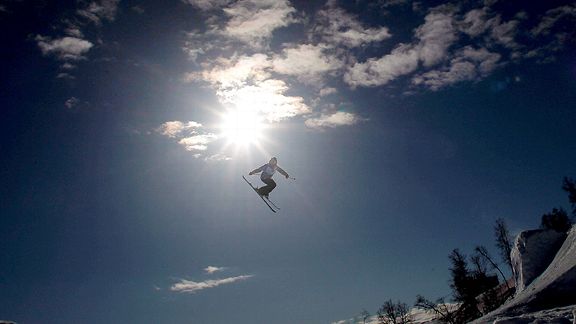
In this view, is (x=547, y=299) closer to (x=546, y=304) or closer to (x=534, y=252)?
(x=546, y=304)

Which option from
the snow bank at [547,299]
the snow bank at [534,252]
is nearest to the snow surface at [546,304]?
the snow bank at [547,299]

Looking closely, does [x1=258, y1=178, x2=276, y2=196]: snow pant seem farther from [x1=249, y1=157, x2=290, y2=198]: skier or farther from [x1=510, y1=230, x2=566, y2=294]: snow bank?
[x1=510, y1=230, x2=566, y2=294]: snow bank

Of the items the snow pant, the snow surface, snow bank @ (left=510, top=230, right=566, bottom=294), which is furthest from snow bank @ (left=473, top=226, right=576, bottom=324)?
the snow pant

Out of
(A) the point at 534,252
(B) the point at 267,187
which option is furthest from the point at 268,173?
(A) the point at 534,252

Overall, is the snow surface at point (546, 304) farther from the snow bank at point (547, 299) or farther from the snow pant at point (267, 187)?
the snow pant at point (267, 187)

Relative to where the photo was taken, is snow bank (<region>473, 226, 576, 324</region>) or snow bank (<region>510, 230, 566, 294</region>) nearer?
snow bank (<region>473, 226, 576, 324</region>)

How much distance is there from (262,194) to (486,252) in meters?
43.2

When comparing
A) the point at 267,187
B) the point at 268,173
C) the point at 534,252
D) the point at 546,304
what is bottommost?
the point at 546,304

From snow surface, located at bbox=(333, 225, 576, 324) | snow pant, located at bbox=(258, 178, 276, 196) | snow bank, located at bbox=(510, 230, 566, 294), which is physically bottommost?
snow surface, located at bbox=(333, 225, 576, 324)

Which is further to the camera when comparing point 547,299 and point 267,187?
point 267,187

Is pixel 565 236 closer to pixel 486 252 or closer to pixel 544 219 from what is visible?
pixel 486 252

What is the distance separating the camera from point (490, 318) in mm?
8188

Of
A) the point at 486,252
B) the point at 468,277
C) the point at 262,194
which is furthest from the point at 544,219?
the point at 262,194

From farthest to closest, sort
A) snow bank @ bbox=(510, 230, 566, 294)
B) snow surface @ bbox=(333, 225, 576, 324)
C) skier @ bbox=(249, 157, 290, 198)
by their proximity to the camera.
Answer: skier @ bbox=(249, 157, 290, 198) < snow bank @ bbox=(510, 230, 566, 294) < snow surface @ bbox=(333, 225, 576, 324)
